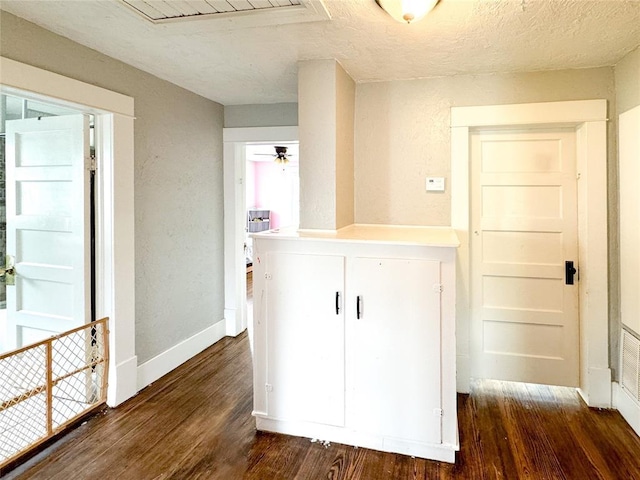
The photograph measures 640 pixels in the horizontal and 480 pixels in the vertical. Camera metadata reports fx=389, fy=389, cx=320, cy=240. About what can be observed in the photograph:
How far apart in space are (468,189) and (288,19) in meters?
1.65

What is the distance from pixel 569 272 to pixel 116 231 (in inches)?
122

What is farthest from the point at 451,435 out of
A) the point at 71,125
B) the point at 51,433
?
the point at 71,125

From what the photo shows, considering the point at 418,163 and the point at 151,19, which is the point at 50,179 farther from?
the point at 418,163

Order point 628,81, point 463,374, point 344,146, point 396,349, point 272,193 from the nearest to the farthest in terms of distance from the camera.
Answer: point 396,349 → point 628,81 → point 344,146 → point 463,374 → point 272,193

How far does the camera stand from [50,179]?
258 centimetres

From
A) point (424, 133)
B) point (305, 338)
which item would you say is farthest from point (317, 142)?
point (305, 338)

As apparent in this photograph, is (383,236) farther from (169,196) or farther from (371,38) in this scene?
(169,196)

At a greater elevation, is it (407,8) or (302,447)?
(407,8)

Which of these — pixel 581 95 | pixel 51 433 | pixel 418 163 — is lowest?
pixel 51 433

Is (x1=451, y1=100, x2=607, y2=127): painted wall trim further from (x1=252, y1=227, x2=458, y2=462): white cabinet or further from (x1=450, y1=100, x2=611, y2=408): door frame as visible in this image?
(x1=252, y1=227, x2=458, y2=462): white cabinet

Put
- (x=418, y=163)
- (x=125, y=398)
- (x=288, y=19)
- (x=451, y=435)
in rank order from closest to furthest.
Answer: (x=288, y=19) → (x=451, y=435) → (x=125, y=398) → (x=418, y=163)

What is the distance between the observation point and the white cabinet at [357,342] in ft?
6.66

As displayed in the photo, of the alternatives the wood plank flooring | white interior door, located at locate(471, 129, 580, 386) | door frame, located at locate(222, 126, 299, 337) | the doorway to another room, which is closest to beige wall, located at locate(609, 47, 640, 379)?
white interior door, located at locate(471, 129, 580, 386)

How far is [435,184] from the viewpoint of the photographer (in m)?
2.81
